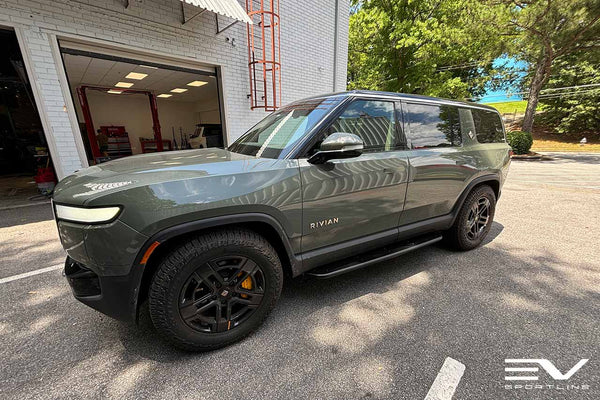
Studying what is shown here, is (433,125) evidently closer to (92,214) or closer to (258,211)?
(258,211)

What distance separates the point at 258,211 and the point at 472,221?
9.40 ft

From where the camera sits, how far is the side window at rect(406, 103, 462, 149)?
8.70 feet

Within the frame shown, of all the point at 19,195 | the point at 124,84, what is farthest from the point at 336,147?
the point at 124,84

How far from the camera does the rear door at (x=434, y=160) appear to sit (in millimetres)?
2615

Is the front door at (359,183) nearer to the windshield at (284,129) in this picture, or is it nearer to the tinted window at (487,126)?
the windshield at (284,129)

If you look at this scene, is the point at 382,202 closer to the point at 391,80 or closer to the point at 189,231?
the point at 189,231

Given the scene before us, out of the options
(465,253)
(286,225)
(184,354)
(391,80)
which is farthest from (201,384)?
(391,80)

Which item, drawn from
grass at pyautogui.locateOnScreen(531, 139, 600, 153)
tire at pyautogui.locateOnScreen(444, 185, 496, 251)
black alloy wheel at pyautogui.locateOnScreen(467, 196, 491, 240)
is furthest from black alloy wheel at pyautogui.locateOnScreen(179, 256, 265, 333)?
grass at pyautogui.locateOnScreen(531, 139, 600, 153)

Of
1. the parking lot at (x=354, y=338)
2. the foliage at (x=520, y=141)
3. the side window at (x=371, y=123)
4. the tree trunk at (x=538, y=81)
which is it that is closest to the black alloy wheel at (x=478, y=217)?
the parking lot at (x=354, y=338)

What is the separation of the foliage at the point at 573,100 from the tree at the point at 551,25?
885 centimetres

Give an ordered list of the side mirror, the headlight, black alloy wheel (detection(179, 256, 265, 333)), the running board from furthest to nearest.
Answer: the running board, the side mirror, black alloy wheel (detection(179, 256, 265, 333)), the headlight

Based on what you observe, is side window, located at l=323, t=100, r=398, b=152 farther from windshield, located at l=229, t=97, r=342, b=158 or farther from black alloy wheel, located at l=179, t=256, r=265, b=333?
black alloy wheel, located at l=179, t=256, r=265, b=333

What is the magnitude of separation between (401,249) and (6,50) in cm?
1000

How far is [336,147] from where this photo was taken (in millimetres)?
1884
